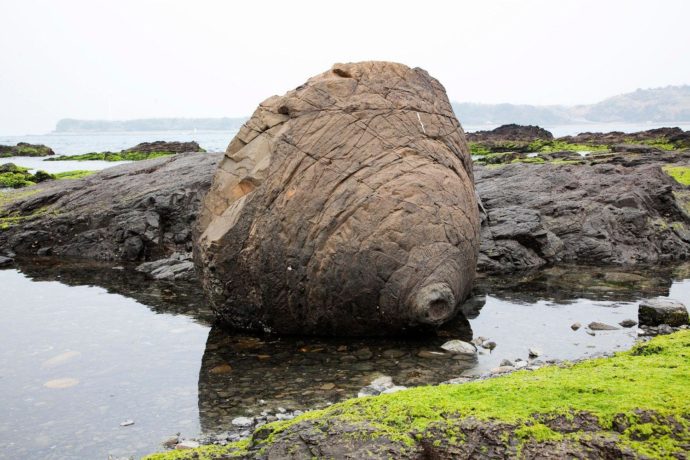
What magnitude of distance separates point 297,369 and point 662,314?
20.2ft

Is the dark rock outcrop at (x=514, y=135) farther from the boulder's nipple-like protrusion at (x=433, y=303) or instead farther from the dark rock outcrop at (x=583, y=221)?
the boulder's nipple-like protrusion at (x=433, y=303)

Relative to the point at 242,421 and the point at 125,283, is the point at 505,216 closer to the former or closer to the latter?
the point at 125,283

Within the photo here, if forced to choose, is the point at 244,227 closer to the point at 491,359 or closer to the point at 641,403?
the point at 491,359

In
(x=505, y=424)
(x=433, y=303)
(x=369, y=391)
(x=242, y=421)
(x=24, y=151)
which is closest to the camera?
(x=505, y=424)

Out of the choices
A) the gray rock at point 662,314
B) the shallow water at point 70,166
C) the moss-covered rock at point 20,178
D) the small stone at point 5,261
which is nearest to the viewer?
the gray rock at point 662,314

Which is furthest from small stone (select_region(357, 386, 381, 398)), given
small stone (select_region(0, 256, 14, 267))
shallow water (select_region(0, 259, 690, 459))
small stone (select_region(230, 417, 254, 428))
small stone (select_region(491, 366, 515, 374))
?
small stone (select_region(0, 256, 14, 267))

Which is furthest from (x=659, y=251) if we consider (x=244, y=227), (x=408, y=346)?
(x=244, y=227)

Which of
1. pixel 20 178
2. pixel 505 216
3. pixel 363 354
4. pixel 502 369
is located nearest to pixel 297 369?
pixel 363 354

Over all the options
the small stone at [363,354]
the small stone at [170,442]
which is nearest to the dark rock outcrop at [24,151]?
the small stone at [363,354]

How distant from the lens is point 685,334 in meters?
8.36

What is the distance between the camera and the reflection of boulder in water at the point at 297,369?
27.5 ft

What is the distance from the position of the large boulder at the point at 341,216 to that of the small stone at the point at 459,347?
0.39 metres

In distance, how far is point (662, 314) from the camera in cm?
1106

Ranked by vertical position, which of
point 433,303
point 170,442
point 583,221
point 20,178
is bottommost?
point 20,178
